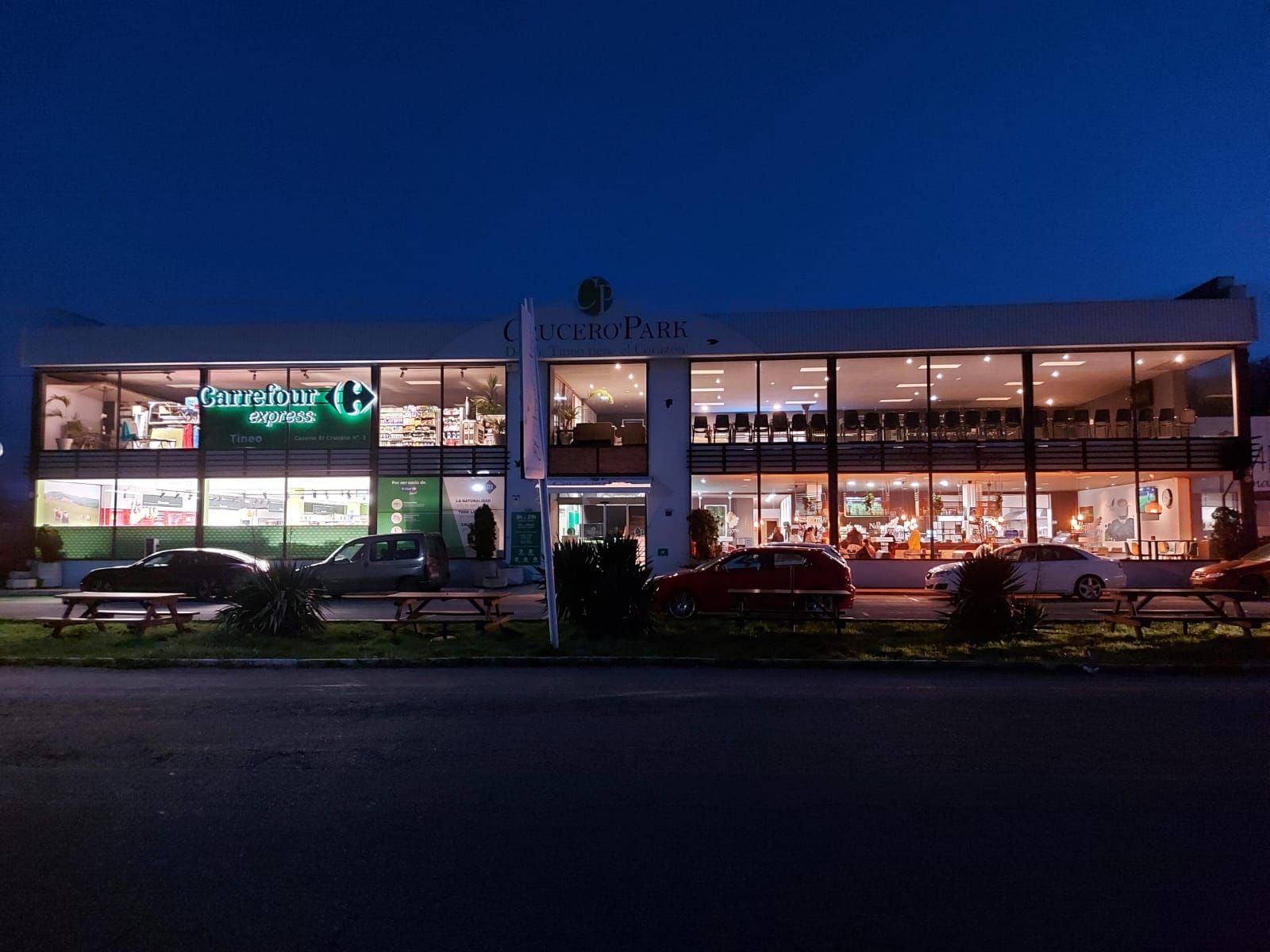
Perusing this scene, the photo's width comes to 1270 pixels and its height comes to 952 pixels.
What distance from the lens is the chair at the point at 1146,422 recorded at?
2731 centimetres

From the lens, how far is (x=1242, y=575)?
69.9ft

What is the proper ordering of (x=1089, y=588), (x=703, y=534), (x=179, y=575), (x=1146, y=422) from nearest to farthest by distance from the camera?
(x=1089, y=588)
(x=179, y=575)
(x=703, y=534)
(x=1146, y=422)

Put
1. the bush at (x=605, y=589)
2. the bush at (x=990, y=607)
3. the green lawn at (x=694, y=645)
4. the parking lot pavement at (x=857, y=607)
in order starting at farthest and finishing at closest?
1. the parking lot pavement at (x=857, y=607)
2. the bush at (x=605, y=589)
3. the bush at (x=990, y=607)
4. the green lawn at (x=694, y=645)

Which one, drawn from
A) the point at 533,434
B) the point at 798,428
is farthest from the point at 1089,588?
the point at 533,434

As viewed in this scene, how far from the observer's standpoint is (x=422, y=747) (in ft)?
23.7

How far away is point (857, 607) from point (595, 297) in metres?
13.6

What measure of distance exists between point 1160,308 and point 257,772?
93.1 feet

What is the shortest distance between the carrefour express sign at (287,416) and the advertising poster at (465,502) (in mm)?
3412

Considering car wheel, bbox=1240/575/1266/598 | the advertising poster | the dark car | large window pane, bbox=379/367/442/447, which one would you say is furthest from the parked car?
the dark car

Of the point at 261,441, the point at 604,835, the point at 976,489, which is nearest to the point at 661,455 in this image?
the point at 976,489

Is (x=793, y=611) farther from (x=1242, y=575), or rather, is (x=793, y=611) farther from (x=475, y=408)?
(x=475, y=408)

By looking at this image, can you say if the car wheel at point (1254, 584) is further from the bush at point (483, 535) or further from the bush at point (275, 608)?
the bush at point (275, 608)

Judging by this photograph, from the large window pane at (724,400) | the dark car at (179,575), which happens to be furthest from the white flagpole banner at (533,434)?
the large window pane at (724,400)

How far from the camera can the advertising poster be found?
94.8ft
